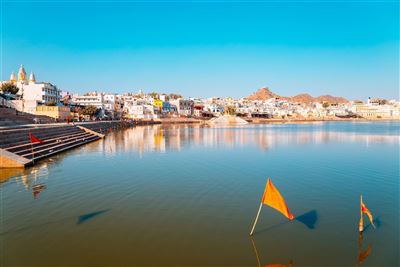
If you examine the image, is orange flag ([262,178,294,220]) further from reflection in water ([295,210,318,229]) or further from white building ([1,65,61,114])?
white building ([1,65,61,114])

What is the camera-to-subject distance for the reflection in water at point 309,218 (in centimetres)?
1142

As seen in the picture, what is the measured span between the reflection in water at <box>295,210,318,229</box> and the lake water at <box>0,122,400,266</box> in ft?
0.15

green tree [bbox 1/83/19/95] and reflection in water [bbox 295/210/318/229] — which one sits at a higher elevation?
green tree [bbox 1/83/19/95]

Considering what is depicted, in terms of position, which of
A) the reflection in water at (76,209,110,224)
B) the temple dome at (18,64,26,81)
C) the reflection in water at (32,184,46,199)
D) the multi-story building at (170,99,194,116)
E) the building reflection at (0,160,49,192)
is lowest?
the reflection in water at (76,209,110,224)

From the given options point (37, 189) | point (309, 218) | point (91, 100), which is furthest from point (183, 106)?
point (309, 218)

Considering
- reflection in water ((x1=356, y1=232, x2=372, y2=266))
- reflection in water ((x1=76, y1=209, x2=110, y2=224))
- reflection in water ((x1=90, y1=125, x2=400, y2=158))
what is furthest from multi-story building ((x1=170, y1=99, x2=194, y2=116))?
reflection in water ((x1=356, y1=232, x2=372, y2=266))

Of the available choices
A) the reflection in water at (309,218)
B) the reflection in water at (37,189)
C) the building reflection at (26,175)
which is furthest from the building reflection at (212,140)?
the reflection in water at (309,218)

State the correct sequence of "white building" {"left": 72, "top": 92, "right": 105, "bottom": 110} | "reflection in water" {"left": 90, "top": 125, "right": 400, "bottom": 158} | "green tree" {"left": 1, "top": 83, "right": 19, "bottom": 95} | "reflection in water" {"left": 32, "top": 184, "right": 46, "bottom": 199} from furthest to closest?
"white building" {"left": 72, "top": 92, "right": 105, "bottom": 110}, "green tree" {"left": 1, "top": 83, "right": 19, "bottom": 95}, "reflection in water" {"left": 90, "top": 125, "right": 400, "bottom": 158}, "reflection in water" {"left": 32, "top": 184, "right": 46, "bottom": 199}

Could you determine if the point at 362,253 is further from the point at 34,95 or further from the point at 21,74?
the point at 21,74

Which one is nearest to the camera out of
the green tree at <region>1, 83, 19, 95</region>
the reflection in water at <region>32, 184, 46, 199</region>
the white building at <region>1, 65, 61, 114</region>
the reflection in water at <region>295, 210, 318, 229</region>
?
the reflection in water at <region>295, 210, 318, 229</region>

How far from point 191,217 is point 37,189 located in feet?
32.8

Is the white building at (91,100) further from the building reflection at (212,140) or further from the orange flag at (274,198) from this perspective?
the orange flag at (274,198)

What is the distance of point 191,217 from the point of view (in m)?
12.2

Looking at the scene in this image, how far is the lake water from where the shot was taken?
902 centimetres
